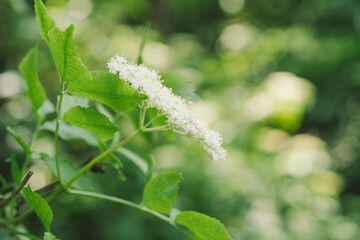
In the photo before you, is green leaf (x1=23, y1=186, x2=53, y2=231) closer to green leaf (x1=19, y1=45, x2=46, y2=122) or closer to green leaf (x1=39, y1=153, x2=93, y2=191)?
green leaf (x1=39, y1=153, x2=93, y2=191)

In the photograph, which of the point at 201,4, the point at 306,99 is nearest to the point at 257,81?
the point at 306,99

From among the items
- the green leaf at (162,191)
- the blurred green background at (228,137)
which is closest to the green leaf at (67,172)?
the green leaf at (162,191)

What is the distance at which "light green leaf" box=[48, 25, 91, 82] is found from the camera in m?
0.40

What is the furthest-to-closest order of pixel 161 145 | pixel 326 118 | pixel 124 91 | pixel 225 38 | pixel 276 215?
pixel 326 118 → pixel 225 38 → pixel 161 145 → pixel 276 215 → pixel 124 91

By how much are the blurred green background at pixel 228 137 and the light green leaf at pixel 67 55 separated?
667 mm

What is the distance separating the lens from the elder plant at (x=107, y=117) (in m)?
0.43

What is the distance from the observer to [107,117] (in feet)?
1.50

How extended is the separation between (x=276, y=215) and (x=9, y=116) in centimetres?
156

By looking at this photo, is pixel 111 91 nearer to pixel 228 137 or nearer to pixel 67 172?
pixel 67 172

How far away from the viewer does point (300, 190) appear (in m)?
2.34

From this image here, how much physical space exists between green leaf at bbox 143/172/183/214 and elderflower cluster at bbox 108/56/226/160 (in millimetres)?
73

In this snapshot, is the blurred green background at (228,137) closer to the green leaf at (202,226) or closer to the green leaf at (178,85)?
the green leaf at (178,85)

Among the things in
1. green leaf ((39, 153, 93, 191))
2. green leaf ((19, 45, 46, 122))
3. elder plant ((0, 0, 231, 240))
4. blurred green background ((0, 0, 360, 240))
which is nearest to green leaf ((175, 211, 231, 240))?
elder plant ((0, 0, 231, 240))

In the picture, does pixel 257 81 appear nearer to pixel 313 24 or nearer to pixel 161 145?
pixel 161 145
